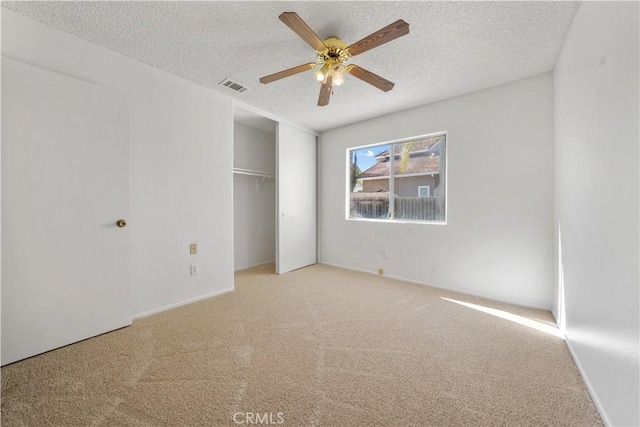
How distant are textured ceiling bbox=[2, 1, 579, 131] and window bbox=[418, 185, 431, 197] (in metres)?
1.25

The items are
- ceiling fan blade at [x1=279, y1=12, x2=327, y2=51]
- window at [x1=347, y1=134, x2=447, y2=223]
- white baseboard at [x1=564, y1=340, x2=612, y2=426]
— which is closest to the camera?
white baseboard at [x1=564, y1=340, x2=612, y2=426]

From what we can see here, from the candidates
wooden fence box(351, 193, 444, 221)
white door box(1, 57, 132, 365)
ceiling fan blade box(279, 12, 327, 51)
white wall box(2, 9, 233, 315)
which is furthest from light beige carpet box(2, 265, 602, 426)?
ceiling fan blade box(279, 12, 327, 51)

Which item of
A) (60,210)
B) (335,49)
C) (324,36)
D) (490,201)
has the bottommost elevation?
(60,210)

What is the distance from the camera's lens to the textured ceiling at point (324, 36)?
1688mm

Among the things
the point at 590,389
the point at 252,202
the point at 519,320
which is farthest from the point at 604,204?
the point at 252,202

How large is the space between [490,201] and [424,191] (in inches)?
32.5

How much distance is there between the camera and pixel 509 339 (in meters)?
2.00

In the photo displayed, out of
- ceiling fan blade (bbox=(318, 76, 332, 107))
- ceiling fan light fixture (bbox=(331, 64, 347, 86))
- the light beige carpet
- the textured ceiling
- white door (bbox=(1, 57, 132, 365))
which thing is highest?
the textured ceiling

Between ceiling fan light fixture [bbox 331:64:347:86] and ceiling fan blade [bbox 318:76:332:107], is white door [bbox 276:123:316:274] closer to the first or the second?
ceiling fan blade [bbox 318:76:332:107]

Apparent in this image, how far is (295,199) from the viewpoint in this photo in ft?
13.5

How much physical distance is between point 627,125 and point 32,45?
12.1 ft

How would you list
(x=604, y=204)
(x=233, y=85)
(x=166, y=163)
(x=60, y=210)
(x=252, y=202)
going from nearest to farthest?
1. (x=604, y=204)
2. (x=60, y=210)
3. (x=166, y=163)
4. (x=233, y=85)
5. (x=252, y=202)

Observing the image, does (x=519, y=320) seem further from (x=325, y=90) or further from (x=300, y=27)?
(x=300, y=27)

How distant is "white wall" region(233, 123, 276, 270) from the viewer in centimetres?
423
